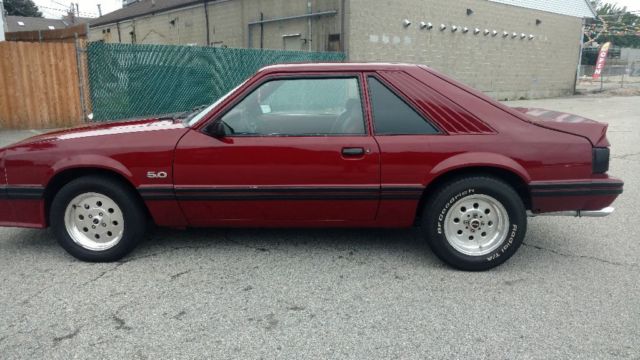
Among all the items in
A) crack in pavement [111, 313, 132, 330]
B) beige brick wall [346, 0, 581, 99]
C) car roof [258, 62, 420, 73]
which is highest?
beige brick wall [346, 0, 581, 99]

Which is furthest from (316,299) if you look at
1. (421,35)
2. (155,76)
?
(421,35)

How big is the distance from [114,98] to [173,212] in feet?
26.8

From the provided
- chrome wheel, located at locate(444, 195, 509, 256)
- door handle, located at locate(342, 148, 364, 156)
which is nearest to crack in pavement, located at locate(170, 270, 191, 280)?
door handle, located at locate(342, 148, 364, 156)

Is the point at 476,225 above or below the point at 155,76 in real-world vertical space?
below

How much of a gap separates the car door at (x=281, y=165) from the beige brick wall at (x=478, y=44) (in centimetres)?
1277

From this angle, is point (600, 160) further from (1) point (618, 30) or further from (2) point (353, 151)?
(1) point (618, 30)

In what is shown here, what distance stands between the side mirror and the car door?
0.9 inches

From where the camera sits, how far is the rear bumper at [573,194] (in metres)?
3.49

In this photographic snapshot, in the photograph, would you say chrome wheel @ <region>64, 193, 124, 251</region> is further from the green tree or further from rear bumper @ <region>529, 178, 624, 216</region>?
the green tree

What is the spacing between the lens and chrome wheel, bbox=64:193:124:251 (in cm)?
367

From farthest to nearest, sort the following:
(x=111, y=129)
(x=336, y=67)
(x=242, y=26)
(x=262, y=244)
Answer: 1. (x=242, y=26)
2. (x=262, y=244)
3. (x=111, y=129)
4. (x=336, y=67)

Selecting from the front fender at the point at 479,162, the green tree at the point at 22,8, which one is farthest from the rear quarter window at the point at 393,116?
the green tree at the point at 22,8

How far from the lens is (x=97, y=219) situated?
3697 millimetres

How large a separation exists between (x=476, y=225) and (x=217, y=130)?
207cm
